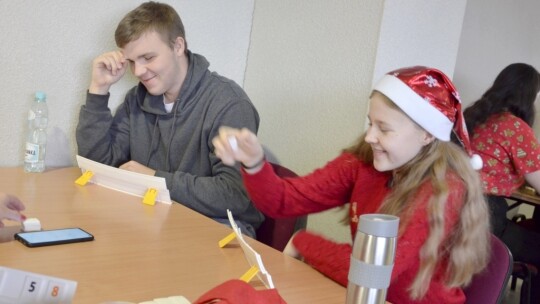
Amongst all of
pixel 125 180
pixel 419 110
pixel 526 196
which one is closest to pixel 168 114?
pixel 125 180

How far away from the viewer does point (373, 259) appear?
1.76 feet

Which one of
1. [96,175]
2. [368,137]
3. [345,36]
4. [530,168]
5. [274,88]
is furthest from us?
[530,168]

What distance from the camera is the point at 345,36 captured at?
6.68 ft

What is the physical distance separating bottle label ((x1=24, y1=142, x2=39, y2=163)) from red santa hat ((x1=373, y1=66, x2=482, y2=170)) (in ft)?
3.72

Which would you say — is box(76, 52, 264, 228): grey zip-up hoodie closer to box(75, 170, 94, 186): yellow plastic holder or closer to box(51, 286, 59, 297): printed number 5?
box(75, 170, 94, 186): yellow plastic holder

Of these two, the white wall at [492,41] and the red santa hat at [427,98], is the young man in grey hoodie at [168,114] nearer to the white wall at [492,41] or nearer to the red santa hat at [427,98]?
the red santa hat at [427,98]

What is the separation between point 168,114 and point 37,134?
1.51 feet

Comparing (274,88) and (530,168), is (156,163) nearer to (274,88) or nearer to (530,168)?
(274,88)

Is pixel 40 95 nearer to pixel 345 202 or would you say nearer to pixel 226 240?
pixel 226 240

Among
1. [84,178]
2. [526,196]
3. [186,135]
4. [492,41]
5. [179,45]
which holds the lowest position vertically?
[526,196]

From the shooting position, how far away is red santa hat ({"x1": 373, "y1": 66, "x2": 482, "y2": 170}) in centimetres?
128

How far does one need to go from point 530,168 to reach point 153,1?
78.6 inches

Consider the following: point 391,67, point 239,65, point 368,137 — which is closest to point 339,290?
point 368,137

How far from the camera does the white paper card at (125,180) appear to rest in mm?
1586
